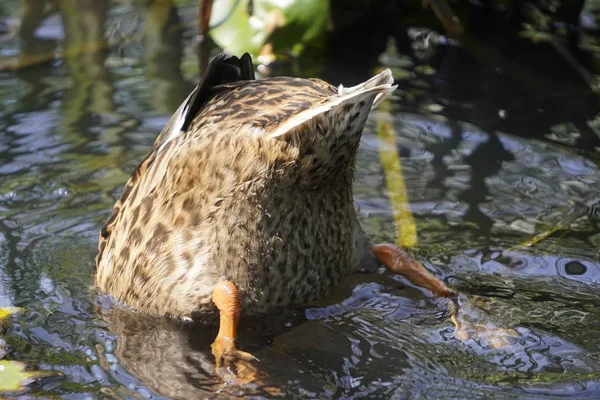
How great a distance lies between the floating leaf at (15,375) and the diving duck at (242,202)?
75 cm

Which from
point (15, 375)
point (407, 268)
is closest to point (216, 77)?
point (407, 268)

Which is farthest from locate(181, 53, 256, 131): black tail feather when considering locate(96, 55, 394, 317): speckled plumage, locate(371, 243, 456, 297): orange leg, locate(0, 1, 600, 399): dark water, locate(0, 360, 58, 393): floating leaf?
locate(0, 360, 58, 393): floating leaf

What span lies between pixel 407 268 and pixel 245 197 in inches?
45.8

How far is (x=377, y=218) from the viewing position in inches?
225

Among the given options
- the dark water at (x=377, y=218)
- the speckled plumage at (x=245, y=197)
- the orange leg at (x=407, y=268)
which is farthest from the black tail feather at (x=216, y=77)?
the orange leg at (x=407, y=268)

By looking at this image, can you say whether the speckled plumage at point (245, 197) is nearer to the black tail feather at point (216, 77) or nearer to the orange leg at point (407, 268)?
the black tail feather at point (216, 77)

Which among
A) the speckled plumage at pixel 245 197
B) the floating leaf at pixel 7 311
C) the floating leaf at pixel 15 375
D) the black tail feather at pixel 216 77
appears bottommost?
the floating leaf at pixel 7 311

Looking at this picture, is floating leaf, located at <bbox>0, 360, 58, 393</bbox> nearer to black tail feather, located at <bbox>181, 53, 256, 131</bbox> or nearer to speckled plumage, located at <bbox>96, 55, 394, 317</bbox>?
speckled plumage, located at <bbox>96, 55, 394, 317</bbox>

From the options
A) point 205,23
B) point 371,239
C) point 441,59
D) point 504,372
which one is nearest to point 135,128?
point 205,23

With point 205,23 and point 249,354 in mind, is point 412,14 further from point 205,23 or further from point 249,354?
point 249,354

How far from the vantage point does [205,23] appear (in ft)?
26.2

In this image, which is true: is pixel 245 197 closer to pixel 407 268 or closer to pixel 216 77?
pixel 216 77

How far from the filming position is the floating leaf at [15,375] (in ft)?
12.6

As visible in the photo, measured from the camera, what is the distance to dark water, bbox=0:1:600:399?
408cm
